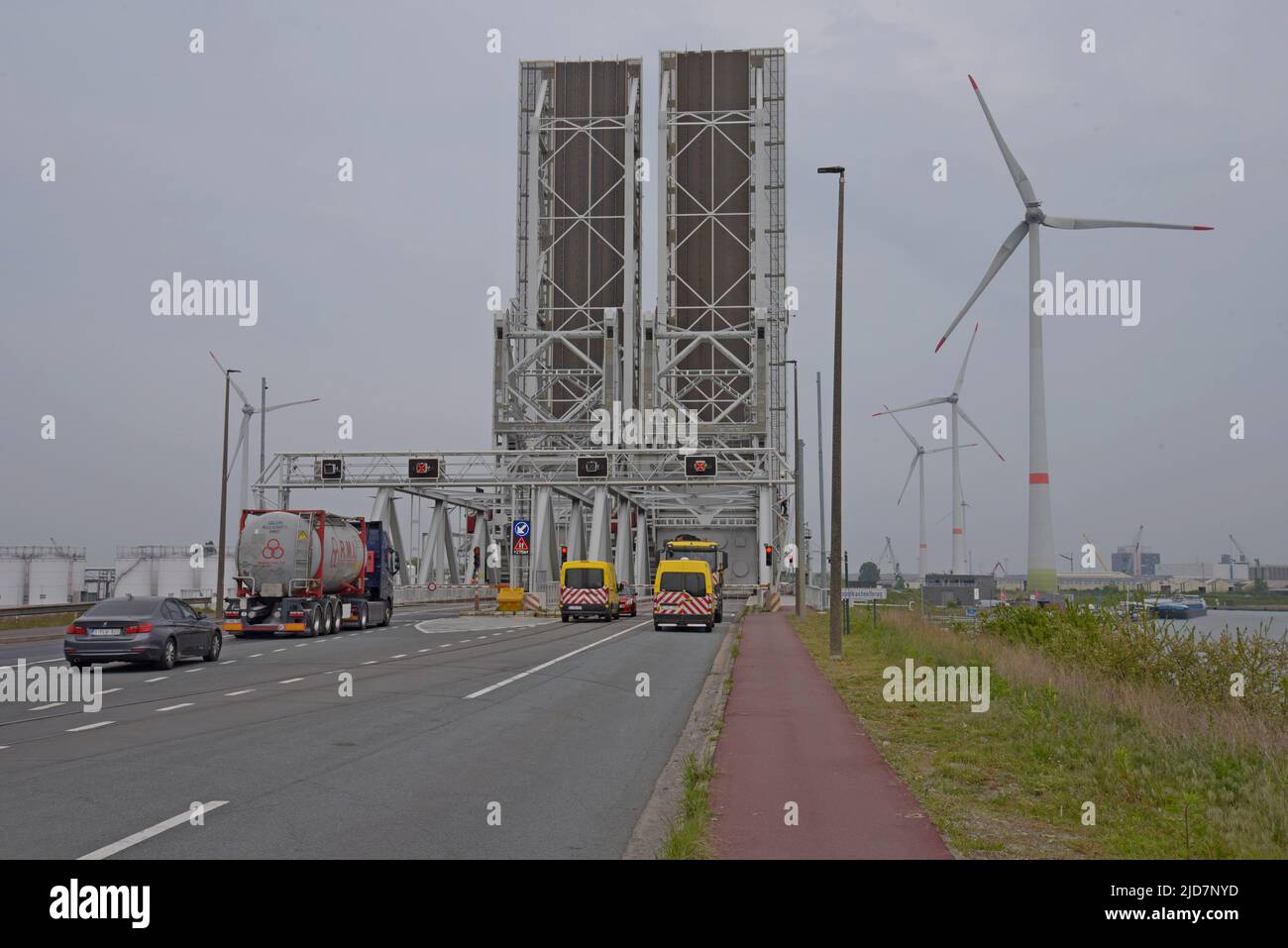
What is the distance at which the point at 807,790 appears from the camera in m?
9.02

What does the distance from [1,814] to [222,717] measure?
6.01 meters

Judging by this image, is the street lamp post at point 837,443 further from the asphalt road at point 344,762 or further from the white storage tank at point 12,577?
the white storage tank at point 12,577

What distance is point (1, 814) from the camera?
805cm

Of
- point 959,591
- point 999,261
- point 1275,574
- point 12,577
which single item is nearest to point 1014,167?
point 999,261

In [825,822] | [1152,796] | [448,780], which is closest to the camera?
[825,822]

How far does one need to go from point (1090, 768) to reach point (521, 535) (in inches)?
1642

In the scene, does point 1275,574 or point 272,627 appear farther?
point 1275,574

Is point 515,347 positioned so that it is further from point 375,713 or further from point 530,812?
point 530,812

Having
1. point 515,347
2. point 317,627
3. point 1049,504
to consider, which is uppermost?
point 515,347

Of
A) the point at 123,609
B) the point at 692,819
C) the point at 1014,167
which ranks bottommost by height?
the point at 692,819

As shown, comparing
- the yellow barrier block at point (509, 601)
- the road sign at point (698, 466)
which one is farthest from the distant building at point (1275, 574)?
the yellow barrier block at point (509, 601)

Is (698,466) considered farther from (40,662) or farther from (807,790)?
(807,790)

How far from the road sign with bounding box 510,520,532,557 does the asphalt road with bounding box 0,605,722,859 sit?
2691cm
